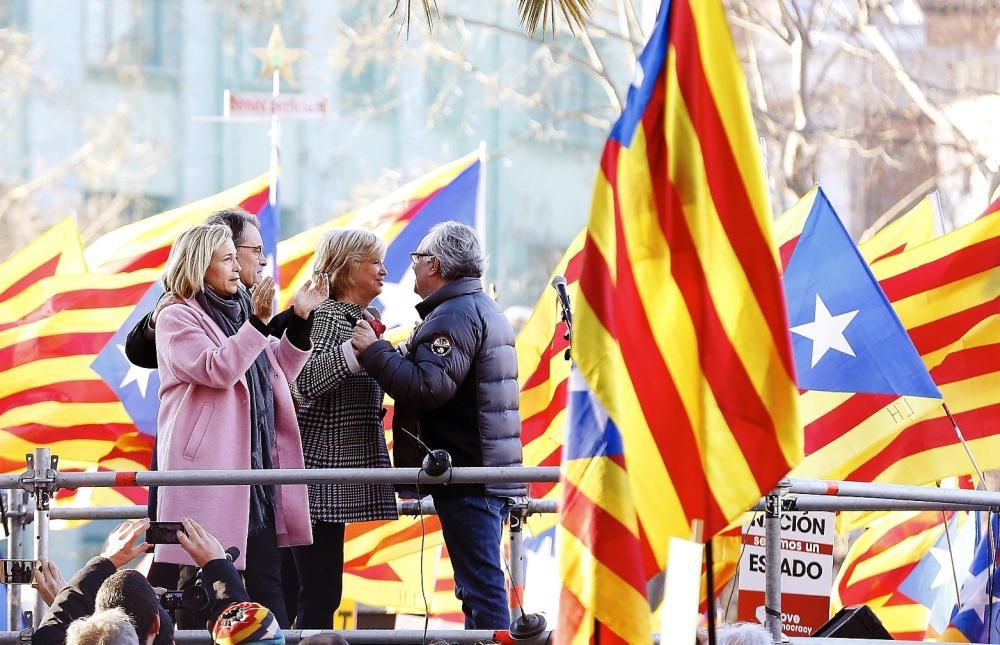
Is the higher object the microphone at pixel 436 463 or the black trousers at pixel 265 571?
the microphone at pixel 436 463

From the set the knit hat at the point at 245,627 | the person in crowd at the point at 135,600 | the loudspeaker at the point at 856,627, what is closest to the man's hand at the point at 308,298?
the person in crowd at the point at 135,600

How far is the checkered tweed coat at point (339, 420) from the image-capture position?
6328 millimetres

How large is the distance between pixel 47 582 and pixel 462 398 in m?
1.61

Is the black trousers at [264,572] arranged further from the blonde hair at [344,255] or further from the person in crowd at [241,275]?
the blonde hair at [344,255]

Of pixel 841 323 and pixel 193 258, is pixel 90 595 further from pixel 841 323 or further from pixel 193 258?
pixel 841 323

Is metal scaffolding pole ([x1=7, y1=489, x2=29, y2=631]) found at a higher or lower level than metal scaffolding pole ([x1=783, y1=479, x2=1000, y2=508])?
lower

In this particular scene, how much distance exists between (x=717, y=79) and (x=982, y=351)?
460 centimetres

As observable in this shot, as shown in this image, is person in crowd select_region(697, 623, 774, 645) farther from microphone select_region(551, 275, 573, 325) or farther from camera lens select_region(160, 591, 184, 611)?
camera lens select_region(160, 591, 184, 611)

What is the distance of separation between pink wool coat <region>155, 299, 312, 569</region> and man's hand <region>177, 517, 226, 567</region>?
0.70 metres

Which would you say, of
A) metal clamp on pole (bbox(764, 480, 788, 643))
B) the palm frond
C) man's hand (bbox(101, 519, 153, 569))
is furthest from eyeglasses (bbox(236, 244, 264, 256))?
metal clamp on pole (bbox(764, 480, 788, 643))

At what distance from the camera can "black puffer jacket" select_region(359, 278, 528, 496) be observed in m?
6.16

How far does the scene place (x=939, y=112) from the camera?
18.3 metres

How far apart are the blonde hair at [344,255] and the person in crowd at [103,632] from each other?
2318 millimetres

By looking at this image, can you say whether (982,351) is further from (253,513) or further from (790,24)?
(790,24)
